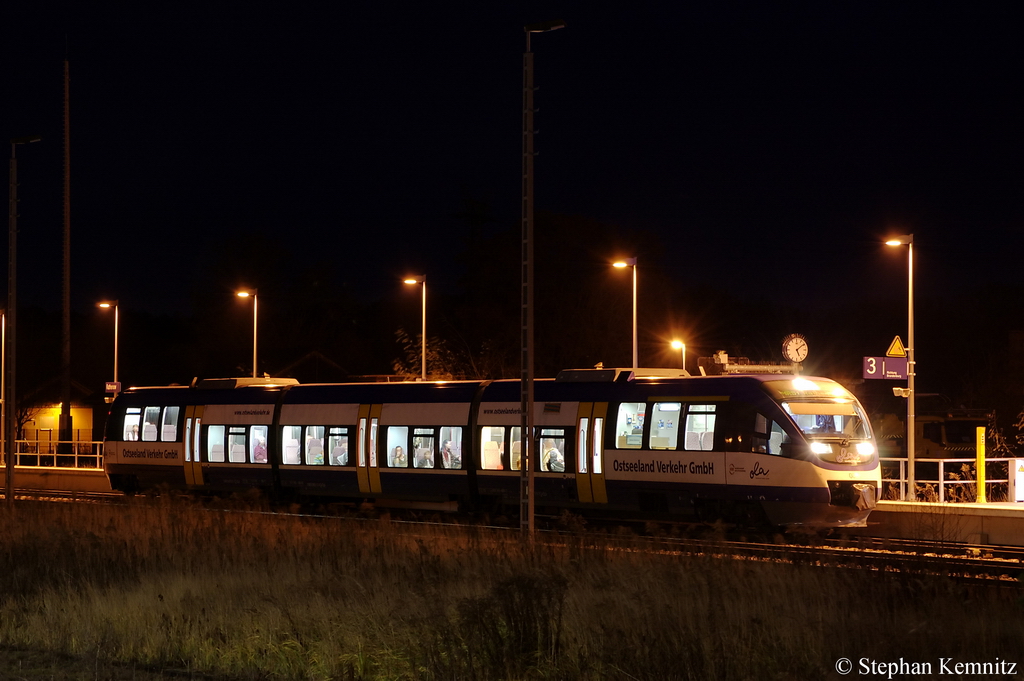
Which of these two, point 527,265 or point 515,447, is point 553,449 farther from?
point 527,265

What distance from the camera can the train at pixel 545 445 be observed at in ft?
75.0

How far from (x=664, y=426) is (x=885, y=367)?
7.11 m

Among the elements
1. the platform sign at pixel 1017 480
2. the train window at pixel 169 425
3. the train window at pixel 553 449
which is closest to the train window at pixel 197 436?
the train window at pixel 169 425

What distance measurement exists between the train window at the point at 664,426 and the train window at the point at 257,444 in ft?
39.4

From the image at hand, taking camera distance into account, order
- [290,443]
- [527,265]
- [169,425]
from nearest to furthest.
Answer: [527,265]
[290,443]
[169,425]

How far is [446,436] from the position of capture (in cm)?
2852

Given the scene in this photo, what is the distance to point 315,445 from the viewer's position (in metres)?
31.4

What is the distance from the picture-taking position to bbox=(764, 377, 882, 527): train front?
22.4m

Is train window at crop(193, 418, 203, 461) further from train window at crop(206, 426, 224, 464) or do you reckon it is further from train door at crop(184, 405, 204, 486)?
train window at crop(206, 426, 224, 464)

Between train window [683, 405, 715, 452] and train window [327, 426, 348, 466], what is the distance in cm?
977

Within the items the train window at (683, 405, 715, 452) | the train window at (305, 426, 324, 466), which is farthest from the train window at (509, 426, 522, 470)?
the train window at (305, 426, 324, 466)

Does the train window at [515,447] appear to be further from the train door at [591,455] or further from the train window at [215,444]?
the train window at [215,444]

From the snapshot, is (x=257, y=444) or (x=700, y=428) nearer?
(x=700, y=428)

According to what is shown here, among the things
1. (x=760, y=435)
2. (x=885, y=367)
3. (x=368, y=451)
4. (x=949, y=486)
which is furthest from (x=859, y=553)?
(x=368, y=451)
